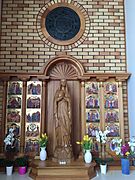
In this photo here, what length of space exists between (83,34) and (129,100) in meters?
1.45

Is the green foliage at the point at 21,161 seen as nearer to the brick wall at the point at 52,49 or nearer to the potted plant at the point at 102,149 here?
the potted plant at the point at 102,149

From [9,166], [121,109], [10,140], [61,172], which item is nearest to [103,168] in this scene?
[61,172]

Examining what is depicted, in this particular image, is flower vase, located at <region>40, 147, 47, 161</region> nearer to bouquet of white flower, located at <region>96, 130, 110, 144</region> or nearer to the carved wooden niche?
the carved wooden niche

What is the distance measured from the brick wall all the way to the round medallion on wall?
3.7 inches

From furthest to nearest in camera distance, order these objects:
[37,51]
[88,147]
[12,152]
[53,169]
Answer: [37,51] < [12,152] < [88,147] < [53,169]

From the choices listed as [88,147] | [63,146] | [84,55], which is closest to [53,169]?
[63,146]

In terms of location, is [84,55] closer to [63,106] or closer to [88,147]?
[63,106]

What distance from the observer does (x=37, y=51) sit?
3924 millimetres

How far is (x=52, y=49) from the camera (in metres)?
3.95

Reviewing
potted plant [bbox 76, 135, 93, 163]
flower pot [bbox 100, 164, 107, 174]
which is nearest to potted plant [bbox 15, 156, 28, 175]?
potted plant [bbox 76, 135, 93, 163]

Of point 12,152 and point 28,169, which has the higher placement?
point 12,152

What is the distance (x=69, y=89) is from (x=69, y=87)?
1.5 inches

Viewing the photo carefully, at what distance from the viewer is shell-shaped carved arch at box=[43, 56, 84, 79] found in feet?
12.4

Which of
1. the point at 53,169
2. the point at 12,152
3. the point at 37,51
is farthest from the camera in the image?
the point at 37,51
